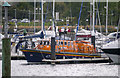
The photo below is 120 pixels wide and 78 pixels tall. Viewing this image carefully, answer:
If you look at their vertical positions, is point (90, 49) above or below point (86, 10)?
below

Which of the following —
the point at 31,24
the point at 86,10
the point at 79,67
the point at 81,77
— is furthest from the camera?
the point at 31,24

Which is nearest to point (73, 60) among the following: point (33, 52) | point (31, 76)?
point (33, 52)

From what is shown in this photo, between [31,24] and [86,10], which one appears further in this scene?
[31,24]

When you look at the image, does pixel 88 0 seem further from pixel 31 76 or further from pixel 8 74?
pixel 8 74

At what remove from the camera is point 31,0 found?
40.6 meters

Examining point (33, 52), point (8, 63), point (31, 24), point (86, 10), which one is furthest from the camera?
point (31, 24)

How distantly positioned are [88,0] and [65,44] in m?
15.6

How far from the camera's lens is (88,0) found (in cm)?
3731

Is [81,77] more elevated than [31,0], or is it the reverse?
[31,0]

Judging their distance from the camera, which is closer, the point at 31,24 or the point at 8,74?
the point at 8,74

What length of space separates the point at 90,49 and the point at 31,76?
617cm

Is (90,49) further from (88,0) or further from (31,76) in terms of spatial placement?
(88,0)

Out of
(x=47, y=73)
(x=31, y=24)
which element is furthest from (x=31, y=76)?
(x=31, y=24)

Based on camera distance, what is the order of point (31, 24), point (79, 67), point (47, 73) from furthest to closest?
point (31, 24), point (79, 67), point (47, 73)
